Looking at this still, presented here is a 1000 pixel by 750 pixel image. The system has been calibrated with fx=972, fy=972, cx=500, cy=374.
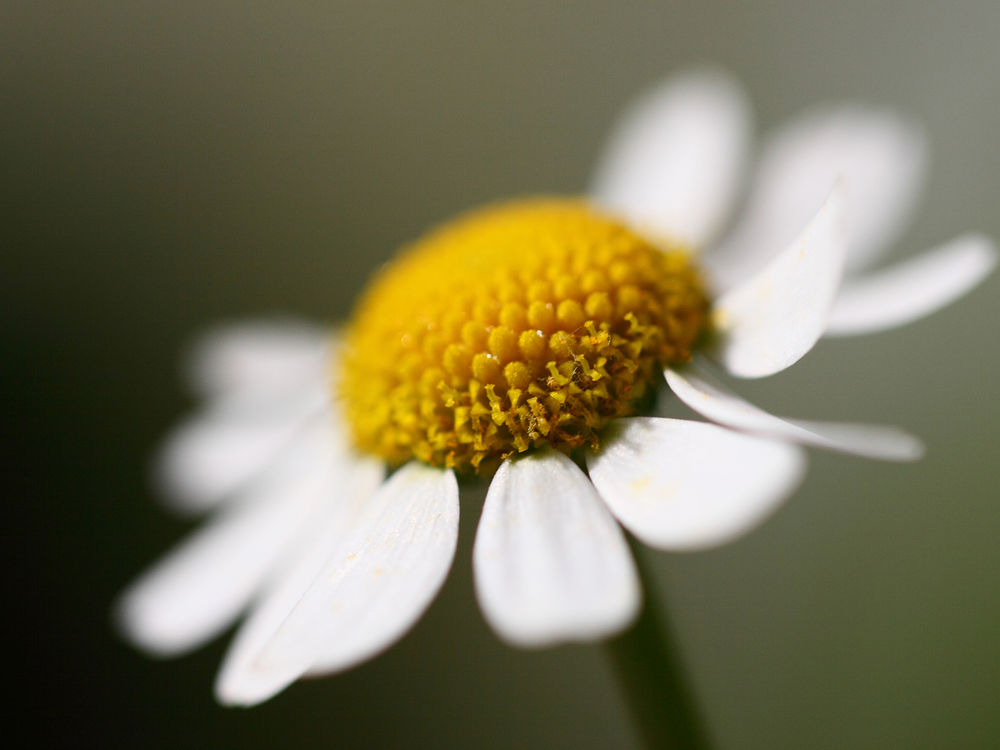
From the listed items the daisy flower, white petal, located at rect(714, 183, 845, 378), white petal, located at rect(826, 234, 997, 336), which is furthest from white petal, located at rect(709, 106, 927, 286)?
white petal, located at rect(714, 183, 845, 378)

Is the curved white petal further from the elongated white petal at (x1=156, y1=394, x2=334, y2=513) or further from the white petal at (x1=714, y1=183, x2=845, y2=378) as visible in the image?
the elongated white petal at (x1=156, y1=394, x2=334, y2=513)

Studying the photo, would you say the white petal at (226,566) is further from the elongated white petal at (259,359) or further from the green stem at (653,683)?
the green stem at (653,683)

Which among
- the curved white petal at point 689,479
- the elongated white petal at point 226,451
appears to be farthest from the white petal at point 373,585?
the elongated white petal at point 226,451

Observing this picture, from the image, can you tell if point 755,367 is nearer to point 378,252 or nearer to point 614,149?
point 614,149

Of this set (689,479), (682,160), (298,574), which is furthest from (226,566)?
(682,160)

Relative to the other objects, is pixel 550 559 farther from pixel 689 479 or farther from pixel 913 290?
pixel 913 290

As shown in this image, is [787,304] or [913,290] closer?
[787,304]
